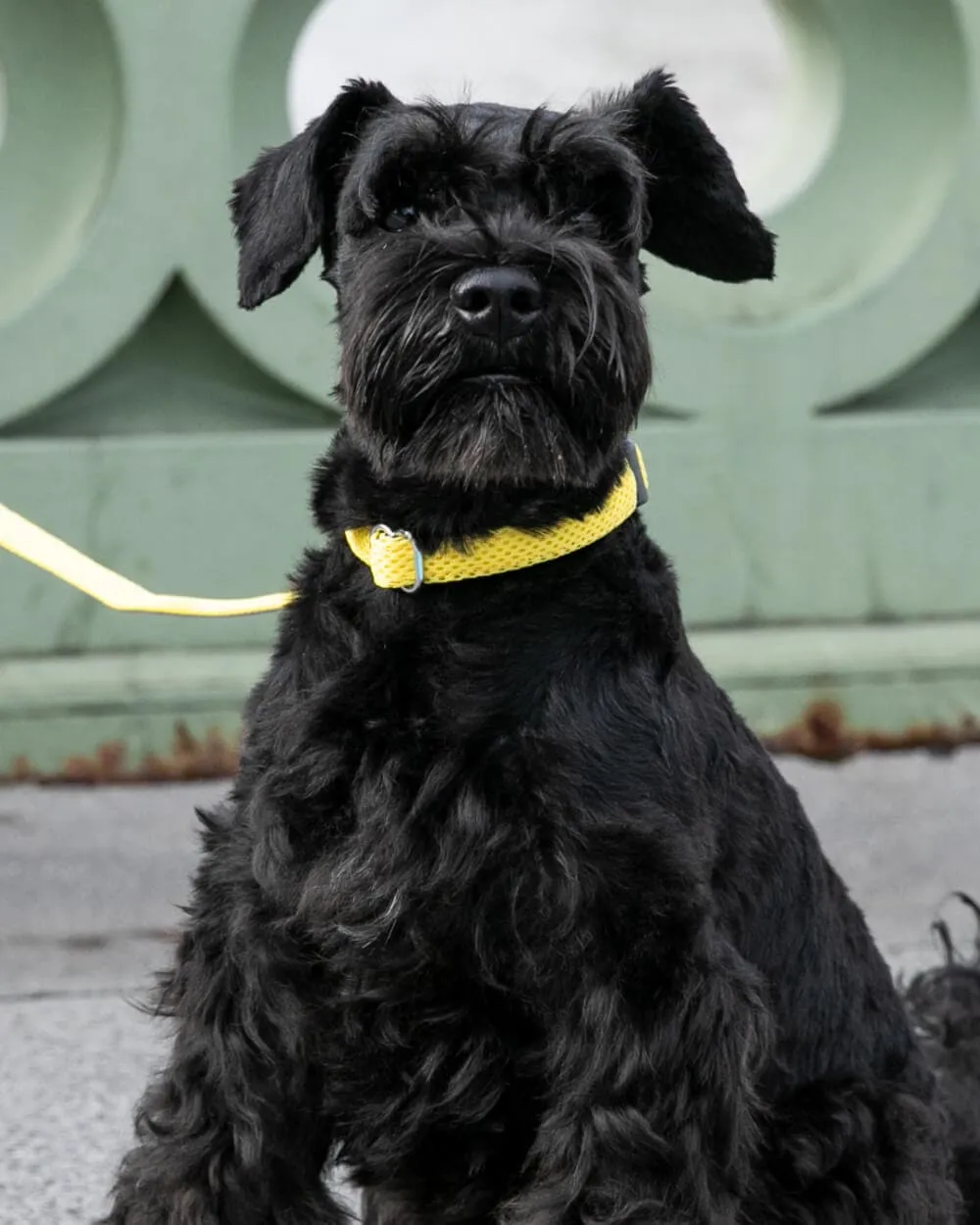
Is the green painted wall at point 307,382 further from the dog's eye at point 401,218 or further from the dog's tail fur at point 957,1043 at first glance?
the dog's eye at point 401,218

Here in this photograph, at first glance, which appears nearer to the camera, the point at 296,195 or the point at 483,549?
the point at 483,549

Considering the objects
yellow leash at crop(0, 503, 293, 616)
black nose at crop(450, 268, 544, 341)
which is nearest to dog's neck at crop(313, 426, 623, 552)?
black nose at crop(450, 268, 544, 341)

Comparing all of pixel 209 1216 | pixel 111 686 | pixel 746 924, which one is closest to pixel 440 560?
pixel 746 924

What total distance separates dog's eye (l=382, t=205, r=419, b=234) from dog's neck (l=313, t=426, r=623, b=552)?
319 mm

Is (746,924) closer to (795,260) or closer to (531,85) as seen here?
(795,260)

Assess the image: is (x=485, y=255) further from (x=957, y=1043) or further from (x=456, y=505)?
(x=957, y=1043)

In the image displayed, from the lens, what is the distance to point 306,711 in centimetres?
307

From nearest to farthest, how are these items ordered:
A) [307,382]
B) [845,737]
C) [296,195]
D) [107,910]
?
1. [296,195]
2. [107,910]
3. [307,382]
4. [845,737]

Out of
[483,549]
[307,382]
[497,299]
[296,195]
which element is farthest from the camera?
[307,382]

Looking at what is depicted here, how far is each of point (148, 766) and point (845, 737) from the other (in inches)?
76.3

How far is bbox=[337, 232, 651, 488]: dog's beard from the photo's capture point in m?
2.98

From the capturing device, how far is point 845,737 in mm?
6172

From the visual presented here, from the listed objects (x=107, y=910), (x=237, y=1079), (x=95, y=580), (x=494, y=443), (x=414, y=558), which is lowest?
(x=107, y=910)

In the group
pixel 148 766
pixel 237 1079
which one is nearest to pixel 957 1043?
pixel 237 1079
